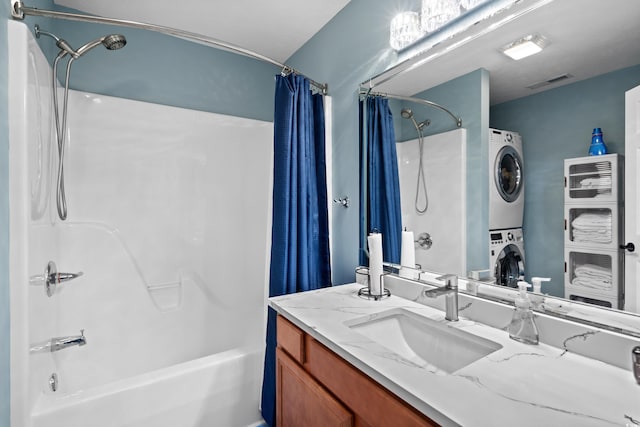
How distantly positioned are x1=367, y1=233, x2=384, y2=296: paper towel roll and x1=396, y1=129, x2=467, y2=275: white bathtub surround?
17 centimetres

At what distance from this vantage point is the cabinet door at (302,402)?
0.91 metres

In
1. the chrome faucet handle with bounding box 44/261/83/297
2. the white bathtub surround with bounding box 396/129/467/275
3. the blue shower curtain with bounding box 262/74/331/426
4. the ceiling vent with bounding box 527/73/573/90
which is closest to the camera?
the ceiling vent with bounding box 527/73/573/90

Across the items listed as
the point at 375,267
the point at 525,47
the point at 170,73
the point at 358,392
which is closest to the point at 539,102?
the point at 525,47

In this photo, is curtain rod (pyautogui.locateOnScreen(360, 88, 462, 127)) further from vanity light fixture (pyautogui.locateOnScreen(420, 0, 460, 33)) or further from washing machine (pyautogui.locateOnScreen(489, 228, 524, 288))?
washing machine (pyautogui.locateOnScreen(489, 228, 524, 288))

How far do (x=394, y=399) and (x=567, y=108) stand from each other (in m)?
0.92

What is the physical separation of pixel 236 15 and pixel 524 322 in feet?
7.25

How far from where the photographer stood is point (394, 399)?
28.5 inches

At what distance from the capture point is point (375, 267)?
4.54ft

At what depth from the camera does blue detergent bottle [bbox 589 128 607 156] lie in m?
0.83

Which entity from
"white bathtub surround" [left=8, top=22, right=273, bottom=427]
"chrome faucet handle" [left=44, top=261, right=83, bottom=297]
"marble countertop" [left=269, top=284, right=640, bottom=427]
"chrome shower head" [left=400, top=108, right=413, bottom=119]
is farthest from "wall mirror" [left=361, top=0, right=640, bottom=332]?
"chrome faucet handle" [left=44, top=261, right=83, bottom=297]

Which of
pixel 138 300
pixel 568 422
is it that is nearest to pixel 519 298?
pixel 568 422

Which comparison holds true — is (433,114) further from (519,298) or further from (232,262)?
(232,262)

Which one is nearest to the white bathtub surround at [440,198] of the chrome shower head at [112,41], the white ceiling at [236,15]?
the white ceiling at [236,15]

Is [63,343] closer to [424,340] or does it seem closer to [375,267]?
[375,267]
